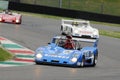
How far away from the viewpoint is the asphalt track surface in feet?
43.6

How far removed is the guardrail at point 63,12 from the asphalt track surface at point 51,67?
1023cm

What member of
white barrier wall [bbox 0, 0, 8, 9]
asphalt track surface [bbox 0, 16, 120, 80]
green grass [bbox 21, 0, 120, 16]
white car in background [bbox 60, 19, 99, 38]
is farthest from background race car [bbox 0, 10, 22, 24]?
green grass [bbox 21, 0, 120, 16]

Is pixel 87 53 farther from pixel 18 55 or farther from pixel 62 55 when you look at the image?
pixel 18 55

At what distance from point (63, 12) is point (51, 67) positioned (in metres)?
28.5

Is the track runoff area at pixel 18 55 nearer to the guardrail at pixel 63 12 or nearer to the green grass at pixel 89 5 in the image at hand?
the guardrail at pixel 63 12

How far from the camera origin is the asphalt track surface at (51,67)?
13.3 m

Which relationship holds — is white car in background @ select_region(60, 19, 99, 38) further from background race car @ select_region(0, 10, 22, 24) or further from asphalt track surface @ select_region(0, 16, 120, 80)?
background race car @ select_region(0, 10, 22, 24)

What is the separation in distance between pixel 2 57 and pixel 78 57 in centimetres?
279

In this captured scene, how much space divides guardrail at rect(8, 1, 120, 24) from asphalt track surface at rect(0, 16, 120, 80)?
33.6 feet

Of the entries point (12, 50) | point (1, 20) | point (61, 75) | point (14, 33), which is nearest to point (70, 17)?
point (1, 20)

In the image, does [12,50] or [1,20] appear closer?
[12,50]

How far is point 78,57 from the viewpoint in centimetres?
1630

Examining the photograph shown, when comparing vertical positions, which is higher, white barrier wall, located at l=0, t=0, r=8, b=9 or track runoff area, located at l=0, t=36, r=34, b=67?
white barrier wall, located at l=0, t=0, r=8, b=9

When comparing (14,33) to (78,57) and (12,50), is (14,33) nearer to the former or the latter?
(12,50)
